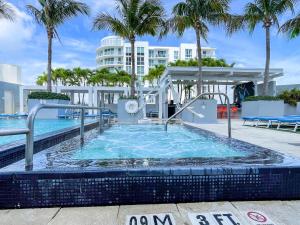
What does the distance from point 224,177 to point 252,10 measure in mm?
14897

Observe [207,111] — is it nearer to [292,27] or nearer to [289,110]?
[292,27]

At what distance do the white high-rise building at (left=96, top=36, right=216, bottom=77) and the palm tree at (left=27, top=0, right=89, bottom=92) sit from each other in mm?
43244

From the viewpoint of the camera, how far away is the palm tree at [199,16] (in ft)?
44.0

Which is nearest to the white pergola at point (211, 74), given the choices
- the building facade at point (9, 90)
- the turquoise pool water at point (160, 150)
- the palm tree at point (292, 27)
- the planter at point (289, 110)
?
the planter at point (289, 110)

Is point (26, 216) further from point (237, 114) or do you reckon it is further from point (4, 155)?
point (237, 114)

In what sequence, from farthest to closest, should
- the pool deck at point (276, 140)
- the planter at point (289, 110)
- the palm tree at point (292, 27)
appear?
the planter at point (289, 110) → the palm tree at point (292, 27) → the pool deck at point (276, 140)

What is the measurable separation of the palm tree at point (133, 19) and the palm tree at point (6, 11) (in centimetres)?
495

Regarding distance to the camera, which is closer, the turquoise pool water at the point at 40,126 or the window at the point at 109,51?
the turquoise pool water at the point at 40,126

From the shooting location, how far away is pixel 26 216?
221cm

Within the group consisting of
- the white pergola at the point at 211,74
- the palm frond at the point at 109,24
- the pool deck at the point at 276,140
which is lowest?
the pool deck at the point at 276,140

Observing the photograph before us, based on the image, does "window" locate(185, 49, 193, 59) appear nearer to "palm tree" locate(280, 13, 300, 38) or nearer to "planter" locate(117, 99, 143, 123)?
"palm tree" locate(280, 13, 300, 38)

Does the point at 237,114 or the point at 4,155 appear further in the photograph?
the point at 237,114

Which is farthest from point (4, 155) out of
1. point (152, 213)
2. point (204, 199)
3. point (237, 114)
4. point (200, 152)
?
point (237, 114)

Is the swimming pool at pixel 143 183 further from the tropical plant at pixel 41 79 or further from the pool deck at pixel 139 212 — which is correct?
the tropical plant at pixel 41 79
